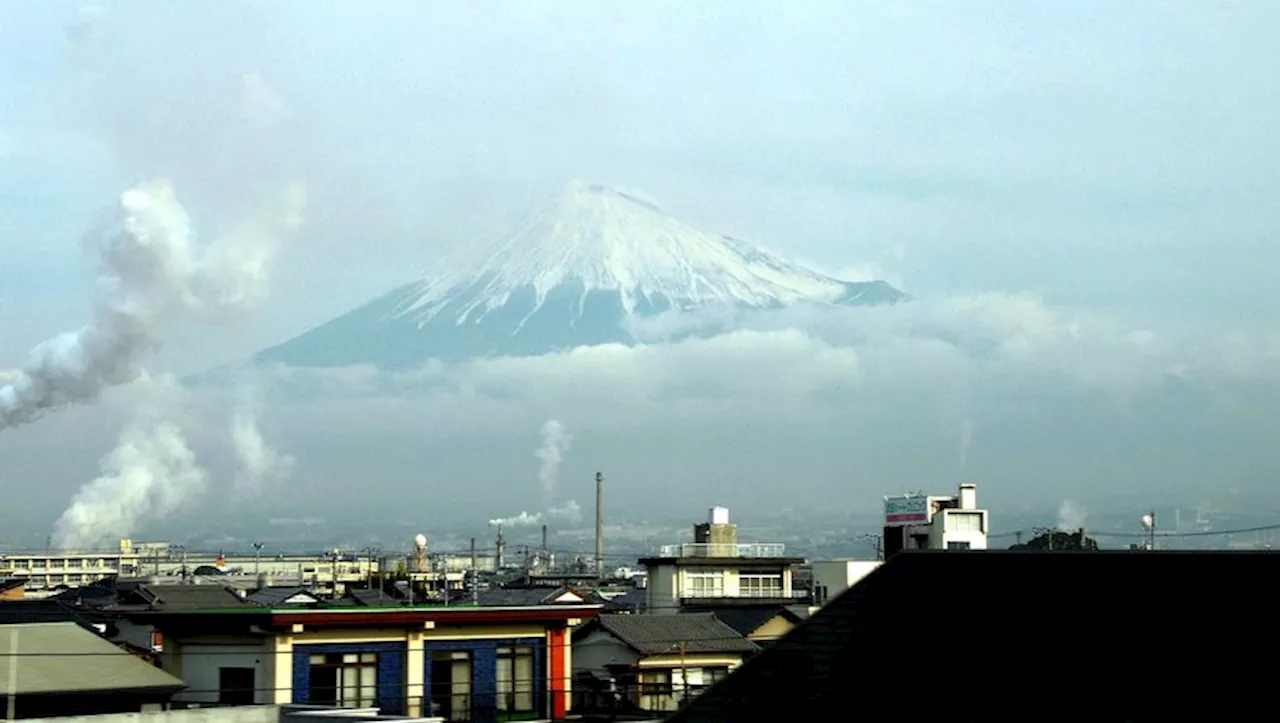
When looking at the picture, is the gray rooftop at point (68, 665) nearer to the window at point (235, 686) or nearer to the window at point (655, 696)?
the window at point (235, 686)

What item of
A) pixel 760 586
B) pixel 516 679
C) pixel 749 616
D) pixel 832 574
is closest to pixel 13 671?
pixel 516 679

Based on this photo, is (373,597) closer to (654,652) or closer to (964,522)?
(654,652)

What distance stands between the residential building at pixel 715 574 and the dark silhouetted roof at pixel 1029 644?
64.0 metres

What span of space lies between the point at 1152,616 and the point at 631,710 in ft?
103

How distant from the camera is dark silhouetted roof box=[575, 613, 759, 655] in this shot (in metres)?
59.1

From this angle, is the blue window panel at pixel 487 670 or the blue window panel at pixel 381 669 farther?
the blue window panel at pixel 487 670

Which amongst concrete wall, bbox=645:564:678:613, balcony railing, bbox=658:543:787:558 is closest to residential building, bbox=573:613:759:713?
concrete wall, bbox=645:564:678:613

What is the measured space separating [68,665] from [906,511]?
3117 inches

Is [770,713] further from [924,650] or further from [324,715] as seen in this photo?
[324,715]

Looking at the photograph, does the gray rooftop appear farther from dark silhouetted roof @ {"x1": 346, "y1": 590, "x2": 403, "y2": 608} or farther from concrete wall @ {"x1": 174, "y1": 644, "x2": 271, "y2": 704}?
dark silhouetted roof @ {"x1": 346, "y1": 590, "x2": 403, "y2": 608}

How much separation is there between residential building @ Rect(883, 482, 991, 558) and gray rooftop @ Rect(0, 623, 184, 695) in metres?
70.9

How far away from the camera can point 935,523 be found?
104 meters

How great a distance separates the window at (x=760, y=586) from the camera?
93.1 metres

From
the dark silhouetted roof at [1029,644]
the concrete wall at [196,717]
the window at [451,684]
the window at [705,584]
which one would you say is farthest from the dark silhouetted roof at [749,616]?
the dark silhouetted roof at [1029,644]
